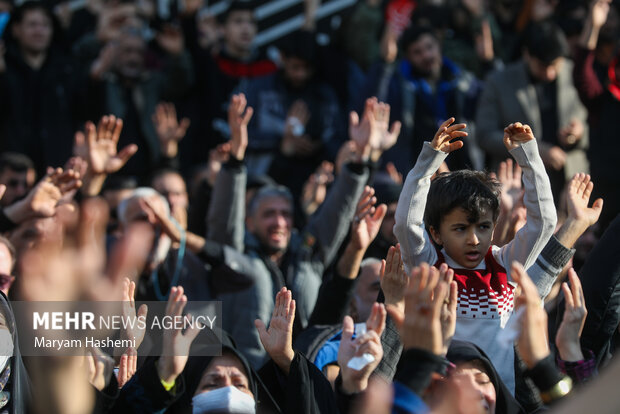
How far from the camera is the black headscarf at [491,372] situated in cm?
325

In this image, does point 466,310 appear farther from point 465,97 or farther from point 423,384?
point 465,97

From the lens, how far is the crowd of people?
345 centimetres

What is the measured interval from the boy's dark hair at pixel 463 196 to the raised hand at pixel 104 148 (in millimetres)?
2164

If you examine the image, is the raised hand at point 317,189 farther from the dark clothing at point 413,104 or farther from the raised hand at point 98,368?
the raised hand at point 98,368

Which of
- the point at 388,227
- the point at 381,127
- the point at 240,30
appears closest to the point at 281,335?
Result: the point at 388,227

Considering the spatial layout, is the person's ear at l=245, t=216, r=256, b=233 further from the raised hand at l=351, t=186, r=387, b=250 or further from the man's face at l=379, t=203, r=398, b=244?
the raised hand at l=351, t=186, r=387, b=250

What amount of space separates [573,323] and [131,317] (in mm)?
1644

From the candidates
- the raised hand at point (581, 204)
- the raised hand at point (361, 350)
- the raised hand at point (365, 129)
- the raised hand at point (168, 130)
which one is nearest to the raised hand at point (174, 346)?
the raised hand at point (361, 350)

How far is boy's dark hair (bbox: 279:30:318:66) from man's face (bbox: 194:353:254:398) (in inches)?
163

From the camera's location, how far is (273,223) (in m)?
5.59

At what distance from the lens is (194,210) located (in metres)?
5.93

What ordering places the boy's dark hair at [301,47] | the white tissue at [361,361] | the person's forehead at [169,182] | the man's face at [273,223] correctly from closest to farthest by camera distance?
the white tissue at [361,361]
the man's face at [273,223]
the person's forehead at [169,182]
the boy's dark hair at [301,47]

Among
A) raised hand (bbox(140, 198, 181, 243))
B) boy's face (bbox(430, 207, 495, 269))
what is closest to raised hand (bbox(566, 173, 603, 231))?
boy's face (bbox(430, 207, 495, 269))

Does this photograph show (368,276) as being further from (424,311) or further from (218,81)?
(218,81)
